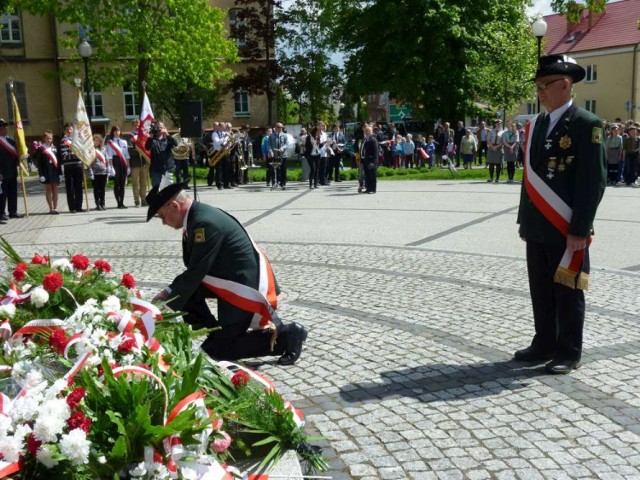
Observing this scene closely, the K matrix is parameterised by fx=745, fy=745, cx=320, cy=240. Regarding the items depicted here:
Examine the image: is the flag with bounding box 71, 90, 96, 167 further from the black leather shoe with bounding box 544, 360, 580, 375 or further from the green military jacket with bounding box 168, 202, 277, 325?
the black leather shoe with bounding box 544, 360, 580, 375

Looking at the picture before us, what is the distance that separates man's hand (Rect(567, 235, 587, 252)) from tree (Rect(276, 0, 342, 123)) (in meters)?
42.5

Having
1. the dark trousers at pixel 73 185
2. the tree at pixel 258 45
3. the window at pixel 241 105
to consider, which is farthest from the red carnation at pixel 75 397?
the window at pixel 241 105

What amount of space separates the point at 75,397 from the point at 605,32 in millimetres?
65260

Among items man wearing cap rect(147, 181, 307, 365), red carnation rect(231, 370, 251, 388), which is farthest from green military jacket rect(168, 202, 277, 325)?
red carnation rect(231, 370, 251, 388)

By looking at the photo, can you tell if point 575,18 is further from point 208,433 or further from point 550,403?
point 208,433

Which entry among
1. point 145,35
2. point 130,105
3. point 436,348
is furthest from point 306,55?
point 436,348

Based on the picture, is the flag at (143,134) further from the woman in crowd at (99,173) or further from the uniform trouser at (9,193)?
the uniform trouser at (9,193)

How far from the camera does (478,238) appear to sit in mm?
11945

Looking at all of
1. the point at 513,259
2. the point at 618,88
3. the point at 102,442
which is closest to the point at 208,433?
the point at 102,442

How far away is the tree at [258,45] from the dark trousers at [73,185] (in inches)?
1109

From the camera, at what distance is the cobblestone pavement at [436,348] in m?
4.12

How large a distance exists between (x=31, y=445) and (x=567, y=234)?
12.7ft

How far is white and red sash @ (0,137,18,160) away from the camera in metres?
15.8

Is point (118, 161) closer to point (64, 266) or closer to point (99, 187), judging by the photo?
point (99, 187)
